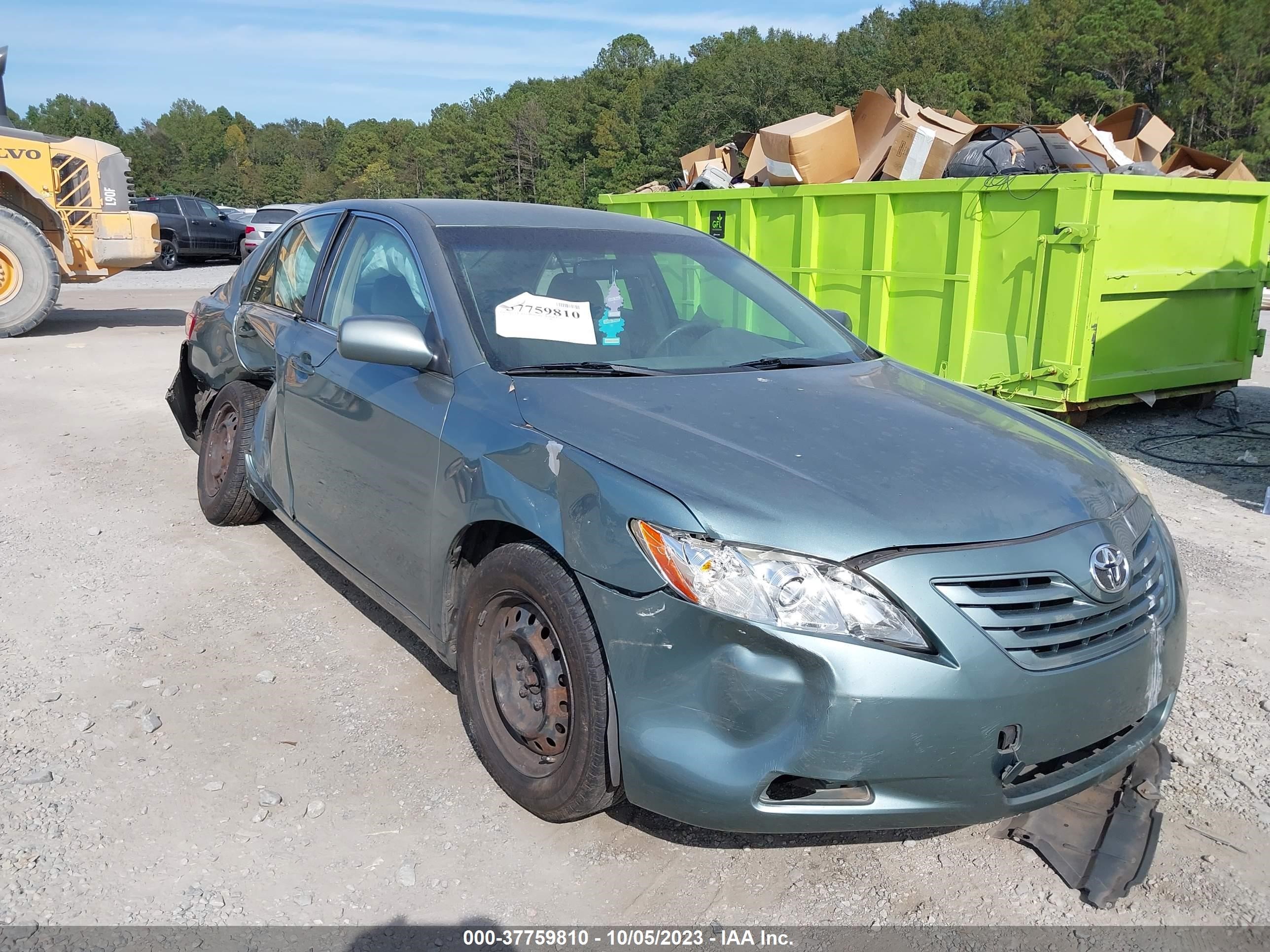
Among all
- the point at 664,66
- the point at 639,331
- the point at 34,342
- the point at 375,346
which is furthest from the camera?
the point at 664,66

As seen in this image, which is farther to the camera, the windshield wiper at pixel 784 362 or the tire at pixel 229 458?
the tire at pixel 229 458

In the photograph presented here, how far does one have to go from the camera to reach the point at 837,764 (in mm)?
2299

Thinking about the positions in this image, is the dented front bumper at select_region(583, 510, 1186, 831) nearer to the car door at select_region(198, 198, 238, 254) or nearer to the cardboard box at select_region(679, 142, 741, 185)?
the cardboard box at select_region(679, 142, 741, 185)

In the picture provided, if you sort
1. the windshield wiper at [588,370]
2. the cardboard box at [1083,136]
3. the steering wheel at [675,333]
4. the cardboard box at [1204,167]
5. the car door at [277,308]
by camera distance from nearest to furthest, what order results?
1. the windshield wiper at [588,370]
2. the steering wheel at [675,333]
3. the car door at [277,308]
4. the cardboard box at [1083,136]
5. the cardboard box at [1204,167]

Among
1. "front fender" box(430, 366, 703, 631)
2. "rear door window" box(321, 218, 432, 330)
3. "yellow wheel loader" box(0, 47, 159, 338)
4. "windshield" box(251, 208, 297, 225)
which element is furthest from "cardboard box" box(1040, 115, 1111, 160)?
"windshield" box(251, 208, 297, 225)

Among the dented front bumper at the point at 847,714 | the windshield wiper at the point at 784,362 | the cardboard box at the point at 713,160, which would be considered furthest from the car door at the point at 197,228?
the dented front bumper at the point at 847,714

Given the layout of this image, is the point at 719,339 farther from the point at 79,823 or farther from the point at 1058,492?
the point at 79,823

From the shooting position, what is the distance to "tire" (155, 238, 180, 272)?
25.9 meters

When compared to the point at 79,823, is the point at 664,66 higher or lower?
higher

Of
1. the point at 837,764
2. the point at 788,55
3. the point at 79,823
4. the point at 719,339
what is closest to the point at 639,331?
the point at 719,339

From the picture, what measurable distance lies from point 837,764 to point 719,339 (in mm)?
1803

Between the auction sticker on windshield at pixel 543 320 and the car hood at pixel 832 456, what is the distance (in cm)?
26

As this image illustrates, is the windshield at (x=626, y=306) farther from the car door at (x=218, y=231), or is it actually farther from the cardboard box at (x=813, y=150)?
the car door at (x=218, y=231)

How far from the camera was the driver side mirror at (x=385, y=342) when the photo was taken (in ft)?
10.6
